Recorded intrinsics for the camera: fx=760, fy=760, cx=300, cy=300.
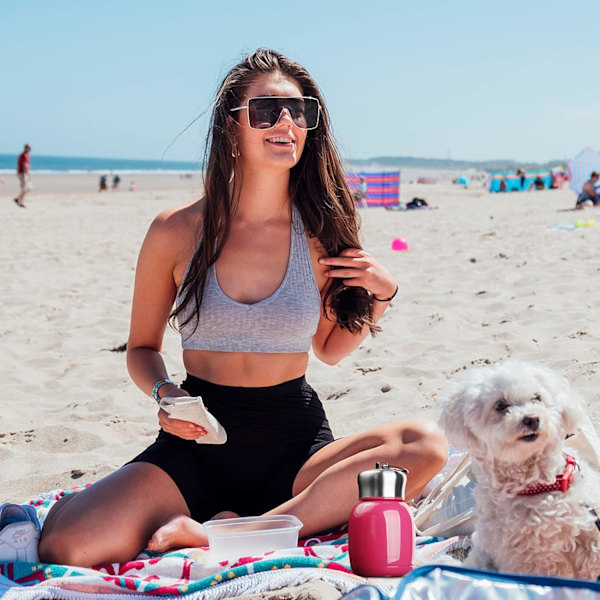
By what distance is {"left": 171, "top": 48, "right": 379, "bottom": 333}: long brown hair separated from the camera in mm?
2939

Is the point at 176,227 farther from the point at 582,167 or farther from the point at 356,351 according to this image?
the point at 582,167

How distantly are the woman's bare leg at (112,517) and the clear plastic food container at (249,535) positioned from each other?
0.26m

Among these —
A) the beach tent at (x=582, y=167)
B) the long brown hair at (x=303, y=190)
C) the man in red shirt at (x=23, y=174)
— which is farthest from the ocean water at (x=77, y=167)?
the long brown hair at (x=303, y=190)

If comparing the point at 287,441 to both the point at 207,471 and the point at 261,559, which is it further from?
the point at 261,559

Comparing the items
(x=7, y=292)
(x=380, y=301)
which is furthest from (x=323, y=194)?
(x=7, y=292)

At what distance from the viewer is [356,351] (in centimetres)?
507

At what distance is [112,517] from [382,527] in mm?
950

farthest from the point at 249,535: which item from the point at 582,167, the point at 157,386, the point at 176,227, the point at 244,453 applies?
the point at 582,167

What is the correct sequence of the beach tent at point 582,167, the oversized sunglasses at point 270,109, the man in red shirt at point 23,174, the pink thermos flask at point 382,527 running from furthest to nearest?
the man in red shirt at point 23,174
the beach tent at point 582,167
the oversized sunglasses at point 270,109
the pink thermos flask at point 382,527

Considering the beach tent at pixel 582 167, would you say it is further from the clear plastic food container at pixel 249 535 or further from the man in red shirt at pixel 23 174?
the clear plastic food container at pixel 249 535

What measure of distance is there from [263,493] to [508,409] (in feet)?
3.78

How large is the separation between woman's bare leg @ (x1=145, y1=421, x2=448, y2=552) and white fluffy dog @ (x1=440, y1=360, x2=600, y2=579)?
62cm

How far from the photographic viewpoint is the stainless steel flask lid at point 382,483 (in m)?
2.10

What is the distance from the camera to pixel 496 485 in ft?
6.70
